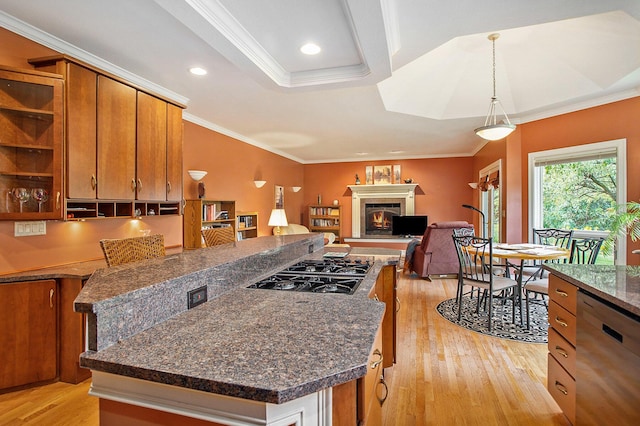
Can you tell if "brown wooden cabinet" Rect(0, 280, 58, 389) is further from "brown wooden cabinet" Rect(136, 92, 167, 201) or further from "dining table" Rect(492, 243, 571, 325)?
"dining table" Rect(492, 243, 571, 325)

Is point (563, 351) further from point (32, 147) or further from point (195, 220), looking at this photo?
point (195, 220)

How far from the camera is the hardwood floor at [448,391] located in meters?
1.97

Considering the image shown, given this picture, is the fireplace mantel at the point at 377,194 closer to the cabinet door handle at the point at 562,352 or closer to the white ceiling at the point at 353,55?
the white ceiling at the point at 353,55

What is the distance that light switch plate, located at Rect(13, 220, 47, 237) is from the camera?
2.42 meters

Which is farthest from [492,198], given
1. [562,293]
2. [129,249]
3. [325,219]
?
[129,249]

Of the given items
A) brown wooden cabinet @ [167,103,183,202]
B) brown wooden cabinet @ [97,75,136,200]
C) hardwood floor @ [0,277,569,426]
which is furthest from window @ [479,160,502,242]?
brown wooden cabinet @ [97,75,136,200]

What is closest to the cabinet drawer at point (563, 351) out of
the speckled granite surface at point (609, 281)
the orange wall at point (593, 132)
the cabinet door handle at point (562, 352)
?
the cabinet door handle at point (562, 352)

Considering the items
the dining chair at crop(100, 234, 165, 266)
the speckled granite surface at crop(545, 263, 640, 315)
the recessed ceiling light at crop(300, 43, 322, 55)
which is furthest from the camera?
the recessed ceiling light at crop(300, 43, 322, 55)

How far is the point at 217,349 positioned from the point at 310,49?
2.37 meters

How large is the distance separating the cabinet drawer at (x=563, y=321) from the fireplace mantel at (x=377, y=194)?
613 cm

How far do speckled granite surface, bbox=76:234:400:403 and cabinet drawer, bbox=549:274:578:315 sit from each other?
119 cm

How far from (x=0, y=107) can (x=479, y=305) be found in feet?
15.2

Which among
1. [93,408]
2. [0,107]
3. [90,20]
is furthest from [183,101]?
[93,408]

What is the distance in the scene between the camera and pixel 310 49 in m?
2.57
